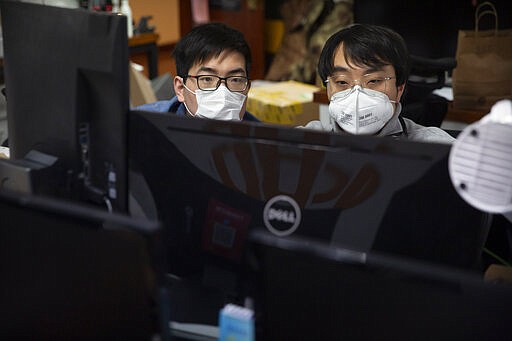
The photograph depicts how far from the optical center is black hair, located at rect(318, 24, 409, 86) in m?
1.70

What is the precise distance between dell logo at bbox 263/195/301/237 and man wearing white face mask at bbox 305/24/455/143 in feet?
2.13

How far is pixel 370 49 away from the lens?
5.57 feet

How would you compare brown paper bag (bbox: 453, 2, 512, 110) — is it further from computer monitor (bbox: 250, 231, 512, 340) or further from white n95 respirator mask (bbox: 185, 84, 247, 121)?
computer monitor (bbox: 250, 231, 512, 340)

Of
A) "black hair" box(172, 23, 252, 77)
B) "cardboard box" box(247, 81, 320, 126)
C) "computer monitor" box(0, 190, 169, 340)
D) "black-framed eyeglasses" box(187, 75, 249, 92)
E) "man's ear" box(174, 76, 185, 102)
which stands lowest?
"cardboard box" box(247, 81, 320, 126)

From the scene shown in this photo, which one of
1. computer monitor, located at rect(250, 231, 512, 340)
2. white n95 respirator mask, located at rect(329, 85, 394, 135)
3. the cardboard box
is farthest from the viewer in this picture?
the cardboard box

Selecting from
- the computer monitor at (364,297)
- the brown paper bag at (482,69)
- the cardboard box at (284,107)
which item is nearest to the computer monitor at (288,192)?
the computer monitor at (364,297)

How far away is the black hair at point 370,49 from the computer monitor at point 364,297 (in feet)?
3.22

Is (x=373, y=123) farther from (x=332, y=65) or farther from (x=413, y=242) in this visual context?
(x=413, y=242)

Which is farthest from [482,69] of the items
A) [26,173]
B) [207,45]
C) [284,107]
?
[26,173]

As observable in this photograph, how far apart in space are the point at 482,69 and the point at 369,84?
4.19 feet

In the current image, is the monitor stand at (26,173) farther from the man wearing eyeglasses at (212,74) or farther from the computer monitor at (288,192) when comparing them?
the man wearing eyeglasses at (212,74)

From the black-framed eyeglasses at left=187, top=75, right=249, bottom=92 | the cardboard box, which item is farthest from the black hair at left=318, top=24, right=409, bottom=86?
the cardboard box

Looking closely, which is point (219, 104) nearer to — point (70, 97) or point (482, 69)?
point (70, 97)

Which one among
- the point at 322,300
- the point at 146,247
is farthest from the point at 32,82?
the point at 322,300
